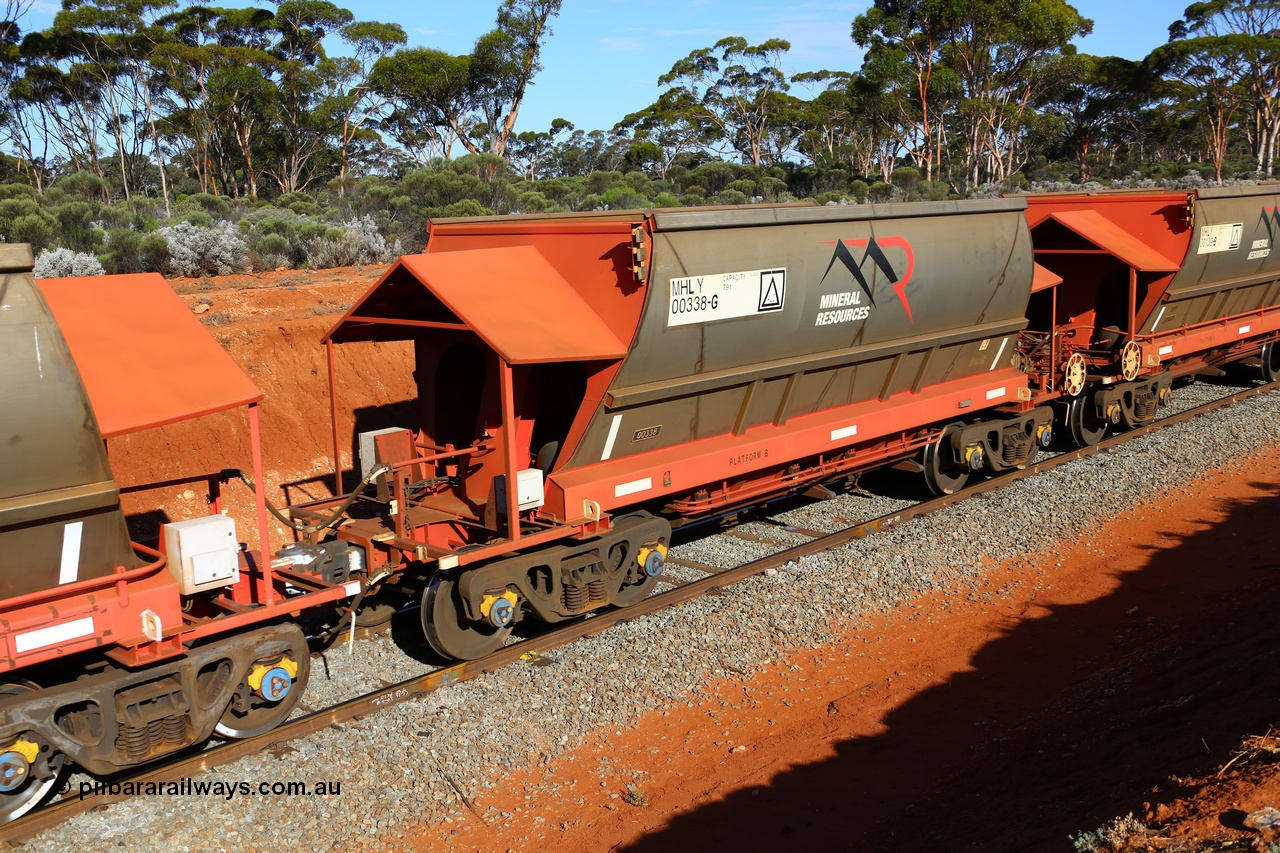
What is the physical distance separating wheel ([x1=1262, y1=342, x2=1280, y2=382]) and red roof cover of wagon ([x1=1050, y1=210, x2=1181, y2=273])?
527 centimetres

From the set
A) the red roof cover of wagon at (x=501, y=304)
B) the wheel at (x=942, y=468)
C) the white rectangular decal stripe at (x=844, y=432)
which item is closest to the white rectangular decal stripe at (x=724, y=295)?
the red roof cover of wagon at (x=501, y=304)

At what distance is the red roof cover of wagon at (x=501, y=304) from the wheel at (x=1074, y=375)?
24.8ft

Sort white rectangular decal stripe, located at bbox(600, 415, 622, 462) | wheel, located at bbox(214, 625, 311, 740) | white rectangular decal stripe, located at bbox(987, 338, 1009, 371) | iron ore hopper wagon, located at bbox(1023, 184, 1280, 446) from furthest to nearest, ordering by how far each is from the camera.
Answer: iron ore hopper wagon, located at bbox(1023, 184, 1280, 446) < white rectangular decal stripe, located at bbox(987, 338, 1009, 371) < white rectangular decal stripe, located at bbox(600, 415, 622, 462) < wheel, located at bbox(214, 625, 311, 740)

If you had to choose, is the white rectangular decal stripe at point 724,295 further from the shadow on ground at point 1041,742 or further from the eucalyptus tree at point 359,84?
the eucalyptus tree at point 359,84

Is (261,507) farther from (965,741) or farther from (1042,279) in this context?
(1042,279)

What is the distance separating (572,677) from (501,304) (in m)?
2.78

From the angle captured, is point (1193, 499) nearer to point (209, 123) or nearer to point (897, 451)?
point (897, 451)

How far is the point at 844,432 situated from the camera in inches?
417

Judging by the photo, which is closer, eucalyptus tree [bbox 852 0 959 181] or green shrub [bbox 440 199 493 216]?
green shrub [bbox 440 199 493 216]

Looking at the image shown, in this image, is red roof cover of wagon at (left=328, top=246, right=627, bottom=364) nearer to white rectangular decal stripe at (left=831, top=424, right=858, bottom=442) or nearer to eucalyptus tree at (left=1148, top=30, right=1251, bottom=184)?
white rectangular decal stripe at (left=831, top=424, right=858, bottom=442)

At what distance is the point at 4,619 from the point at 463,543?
147 inches

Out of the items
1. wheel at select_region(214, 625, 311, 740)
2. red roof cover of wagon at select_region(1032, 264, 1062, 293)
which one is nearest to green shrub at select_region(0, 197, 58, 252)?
wheel at select_region(214, 625, 311, 740)

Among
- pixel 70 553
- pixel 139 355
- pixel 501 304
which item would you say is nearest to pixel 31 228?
pixel 501 304

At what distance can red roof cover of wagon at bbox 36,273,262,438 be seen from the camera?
233 inches
